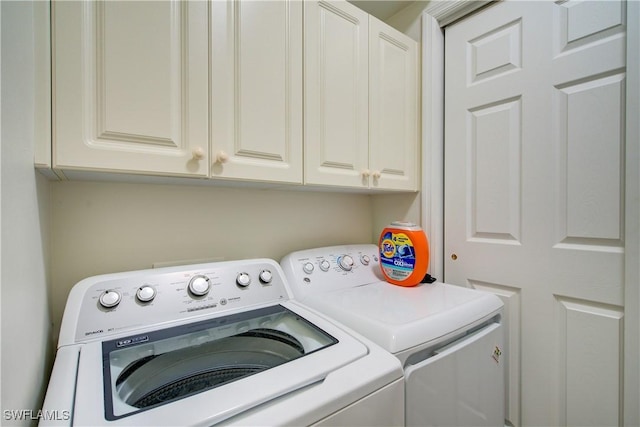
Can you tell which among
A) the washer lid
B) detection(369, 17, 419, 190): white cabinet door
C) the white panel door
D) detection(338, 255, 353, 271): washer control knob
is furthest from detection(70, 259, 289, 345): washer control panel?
the white panel door

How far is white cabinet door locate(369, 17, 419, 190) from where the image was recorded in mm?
1263

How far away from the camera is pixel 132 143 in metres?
0.75

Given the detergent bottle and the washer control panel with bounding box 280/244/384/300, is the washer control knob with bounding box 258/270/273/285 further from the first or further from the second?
the detergent bottle

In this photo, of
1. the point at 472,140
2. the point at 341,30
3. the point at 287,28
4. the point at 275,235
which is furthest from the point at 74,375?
the point at 472,140

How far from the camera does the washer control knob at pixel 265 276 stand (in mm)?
1048

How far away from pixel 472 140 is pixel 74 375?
66.3 inches

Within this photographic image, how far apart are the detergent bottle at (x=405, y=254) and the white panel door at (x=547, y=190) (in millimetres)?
304

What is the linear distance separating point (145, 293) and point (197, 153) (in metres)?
0.47

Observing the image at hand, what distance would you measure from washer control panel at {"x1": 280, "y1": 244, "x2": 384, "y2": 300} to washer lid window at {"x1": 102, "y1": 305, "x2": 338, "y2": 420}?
9.0 inches

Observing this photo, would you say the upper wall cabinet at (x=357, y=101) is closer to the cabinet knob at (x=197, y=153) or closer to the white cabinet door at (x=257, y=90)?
the white cabinet door at (x=257, y=90)

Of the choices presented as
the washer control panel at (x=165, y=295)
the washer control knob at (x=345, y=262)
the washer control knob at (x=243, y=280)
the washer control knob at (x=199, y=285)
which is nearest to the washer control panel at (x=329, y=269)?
the washer control knob at (x=345, y=262)

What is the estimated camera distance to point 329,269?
4.14 feet

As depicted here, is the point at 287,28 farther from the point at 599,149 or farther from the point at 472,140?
the point at 599,149

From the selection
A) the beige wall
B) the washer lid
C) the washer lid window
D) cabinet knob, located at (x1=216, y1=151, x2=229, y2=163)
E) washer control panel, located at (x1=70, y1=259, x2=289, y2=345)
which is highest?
cabinet knob, located at (x1=216, y1=151, x2=229, y2=163)
